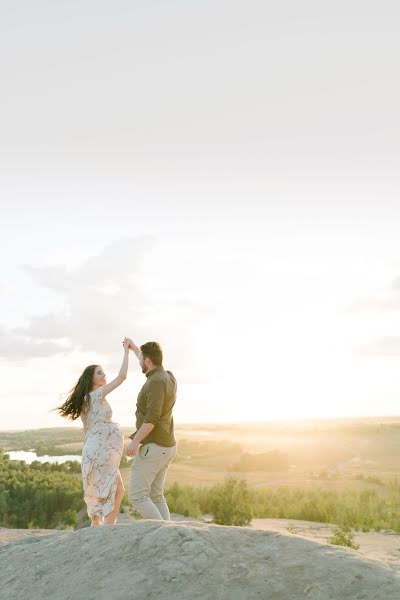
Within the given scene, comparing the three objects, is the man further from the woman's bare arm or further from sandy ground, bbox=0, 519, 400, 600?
sandy ground, bbox=0, 519, 400, 600

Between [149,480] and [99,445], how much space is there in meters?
0.75

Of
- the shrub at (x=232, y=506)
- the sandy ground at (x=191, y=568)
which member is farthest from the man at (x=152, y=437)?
the shrub at (x=232, y=506)

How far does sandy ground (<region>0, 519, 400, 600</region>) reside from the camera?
3852mm

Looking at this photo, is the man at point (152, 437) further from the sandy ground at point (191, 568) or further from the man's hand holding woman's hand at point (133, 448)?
the sandy ground at point (191, 568)

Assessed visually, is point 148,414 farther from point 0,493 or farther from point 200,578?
point 0,493

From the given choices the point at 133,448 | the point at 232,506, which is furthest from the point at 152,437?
the point at 232,506

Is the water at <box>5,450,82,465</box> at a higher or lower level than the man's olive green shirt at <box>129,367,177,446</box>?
lower

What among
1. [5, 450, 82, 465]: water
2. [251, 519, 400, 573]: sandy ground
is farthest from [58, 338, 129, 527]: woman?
[5, 450, 82, 465]: water

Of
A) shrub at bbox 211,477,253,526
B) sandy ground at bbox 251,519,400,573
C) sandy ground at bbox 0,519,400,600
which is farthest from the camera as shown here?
shrub at bbox 211,477,253,526

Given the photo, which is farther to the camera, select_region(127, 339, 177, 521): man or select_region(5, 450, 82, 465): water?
select_region(5, 450, 82, 465): water

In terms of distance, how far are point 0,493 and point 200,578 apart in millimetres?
12113

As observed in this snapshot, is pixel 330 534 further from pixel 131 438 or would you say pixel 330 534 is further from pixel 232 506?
pixel 131 438

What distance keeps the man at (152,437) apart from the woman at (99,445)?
375 millimetres

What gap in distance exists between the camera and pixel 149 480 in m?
6.50
